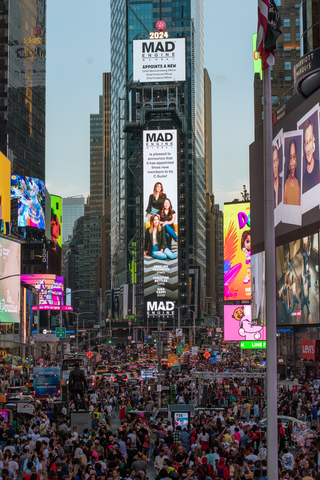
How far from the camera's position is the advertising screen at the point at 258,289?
56812 mm

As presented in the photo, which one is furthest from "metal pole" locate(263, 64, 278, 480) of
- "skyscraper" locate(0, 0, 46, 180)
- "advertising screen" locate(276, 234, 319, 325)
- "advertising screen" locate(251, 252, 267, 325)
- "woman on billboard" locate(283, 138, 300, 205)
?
"skyscraper" locate(0, 0, 46, 180)

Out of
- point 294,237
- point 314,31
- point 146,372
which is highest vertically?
point 314,31

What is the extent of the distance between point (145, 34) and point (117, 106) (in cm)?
2393

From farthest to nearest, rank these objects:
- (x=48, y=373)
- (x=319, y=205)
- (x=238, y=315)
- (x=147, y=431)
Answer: (x=238, y=315) → (x=48, y=373) → (x=319, y=205) → (x=147, y=431)

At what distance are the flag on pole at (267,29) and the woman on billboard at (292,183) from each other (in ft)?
101

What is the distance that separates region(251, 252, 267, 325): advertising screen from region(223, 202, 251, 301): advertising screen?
105 ft

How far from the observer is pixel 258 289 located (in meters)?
58.5

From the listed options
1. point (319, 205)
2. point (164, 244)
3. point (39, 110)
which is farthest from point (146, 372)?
point (39, 110)

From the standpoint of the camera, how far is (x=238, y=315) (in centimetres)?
8831

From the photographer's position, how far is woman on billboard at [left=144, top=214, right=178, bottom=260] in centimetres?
14000

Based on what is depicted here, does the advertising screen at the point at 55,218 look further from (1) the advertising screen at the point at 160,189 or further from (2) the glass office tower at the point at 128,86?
(1) the advertising screen at the point at 160,189

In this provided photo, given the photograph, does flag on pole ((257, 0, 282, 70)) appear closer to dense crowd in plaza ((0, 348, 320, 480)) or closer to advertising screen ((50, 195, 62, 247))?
dense crowd in plaza ((0, 348, 320, 480))

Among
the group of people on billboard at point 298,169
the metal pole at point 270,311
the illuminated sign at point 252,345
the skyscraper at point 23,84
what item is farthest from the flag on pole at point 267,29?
the skyscraper at point 23,84

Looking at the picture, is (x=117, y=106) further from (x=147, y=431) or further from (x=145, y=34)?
(x=147, y=431)
